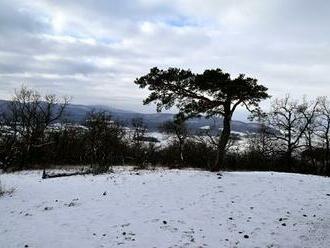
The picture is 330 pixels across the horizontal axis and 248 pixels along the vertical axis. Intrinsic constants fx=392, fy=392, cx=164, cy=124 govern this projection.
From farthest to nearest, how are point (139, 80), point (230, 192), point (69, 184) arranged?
1. point (139, 80)
2. point (69, 184)
3. point (230, 192)

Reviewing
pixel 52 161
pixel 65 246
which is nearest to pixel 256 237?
pixel 65 246

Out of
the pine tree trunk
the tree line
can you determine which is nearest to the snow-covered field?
the pine tree trunk

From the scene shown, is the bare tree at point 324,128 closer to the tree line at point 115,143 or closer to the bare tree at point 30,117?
the tree line at point 115,143

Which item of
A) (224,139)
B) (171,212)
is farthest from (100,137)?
(171,212)

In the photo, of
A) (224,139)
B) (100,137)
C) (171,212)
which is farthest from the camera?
(100,137)

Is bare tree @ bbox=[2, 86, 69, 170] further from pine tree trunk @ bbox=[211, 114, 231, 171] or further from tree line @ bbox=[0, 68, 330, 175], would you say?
pine tree trunk @ bbox=[211, 114, 231, 171]

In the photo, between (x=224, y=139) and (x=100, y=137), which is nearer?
(x=224, y=139)

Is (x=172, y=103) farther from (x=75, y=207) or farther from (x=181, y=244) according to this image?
(x=181, y=244)

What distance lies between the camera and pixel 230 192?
1892 cm

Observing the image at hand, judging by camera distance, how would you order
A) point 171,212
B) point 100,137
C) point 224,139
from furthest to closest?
point 100,137
point 224,139
point 171,212

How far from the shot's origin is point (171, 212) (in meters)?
15.5

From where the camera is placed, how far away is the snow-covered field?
12.2 m

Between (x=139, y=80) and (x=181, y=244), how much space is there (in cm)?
1505

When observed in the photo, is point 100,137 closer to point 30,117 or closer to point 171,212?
point 30,117
